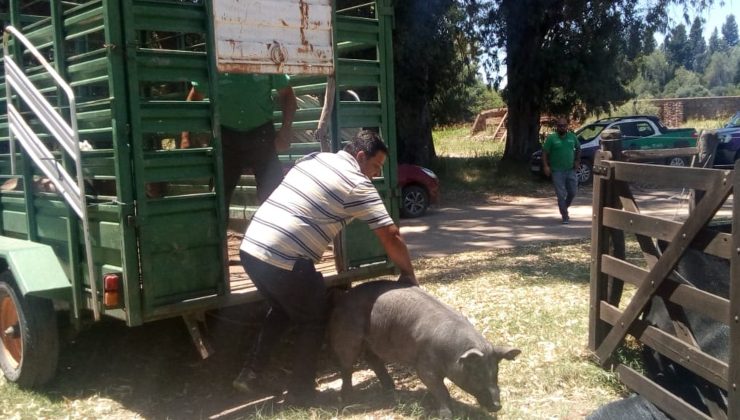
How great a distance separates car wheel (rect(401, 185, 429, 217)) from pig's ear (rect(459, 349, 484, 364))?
427 inches

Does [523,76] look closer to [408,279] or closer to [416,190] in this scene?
[416,190]

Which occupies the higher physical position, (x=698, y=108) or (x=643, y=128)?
(x=698, y=108)

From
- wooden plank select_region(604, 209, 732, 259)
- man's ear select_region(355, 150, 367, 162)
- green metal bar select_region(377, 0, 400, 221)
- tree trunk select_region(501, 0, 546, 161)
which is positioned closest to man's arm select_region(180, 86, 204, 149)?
man's ear select_region(355, 150, 367, 162)

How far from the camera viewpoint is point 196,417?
478cm

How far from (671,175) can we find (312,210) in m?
2.10

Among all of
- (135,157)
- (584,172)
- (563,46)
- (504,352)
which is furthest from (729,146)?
(135,157)

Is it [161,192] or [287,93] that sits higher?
[287,93]

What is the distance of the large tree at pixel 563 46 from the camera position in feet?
66.7

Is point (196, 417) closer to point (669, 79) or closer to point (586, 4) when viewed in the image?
point (586, 4)

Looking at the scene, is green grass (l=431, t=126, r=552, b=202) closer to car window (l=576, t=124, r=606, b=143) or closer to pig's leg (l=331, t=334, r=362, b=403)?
car window (l=576, t=124, r=606, b=143)

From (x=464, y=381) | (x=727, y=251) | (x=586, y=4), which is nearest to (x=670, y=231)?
(x=727, y=251)

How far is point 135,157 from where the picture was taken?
14.2 ft

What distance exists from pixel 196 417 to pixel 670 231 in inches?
122

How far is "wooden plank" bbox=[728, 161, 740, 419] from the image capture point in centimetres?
361
